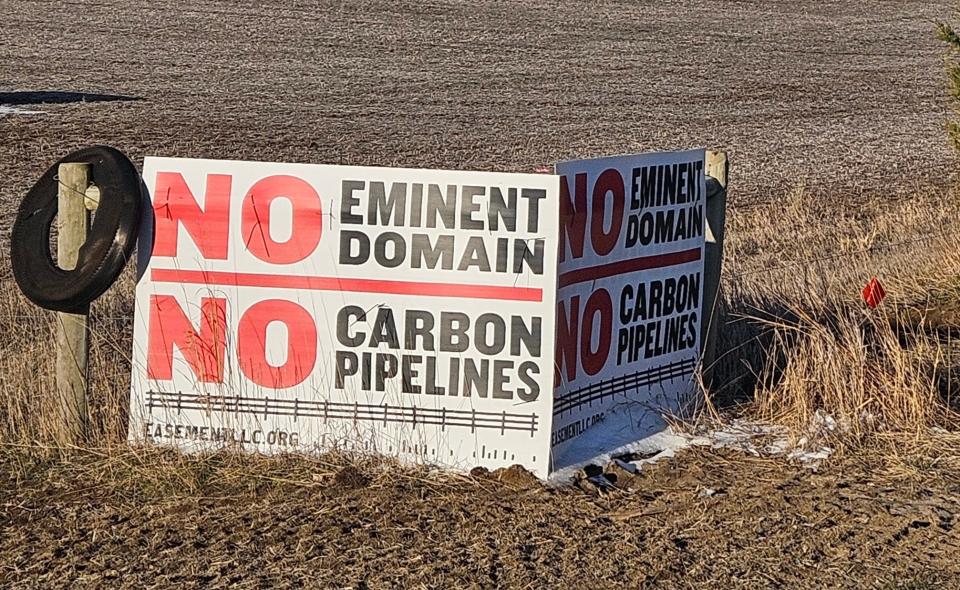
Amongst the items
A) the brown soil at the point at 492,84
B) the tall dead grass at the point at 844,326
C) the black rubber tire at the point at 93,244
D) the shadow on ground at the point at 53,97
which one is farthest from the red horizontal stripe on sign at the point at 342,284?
the shadow on ground at the point at 53,97

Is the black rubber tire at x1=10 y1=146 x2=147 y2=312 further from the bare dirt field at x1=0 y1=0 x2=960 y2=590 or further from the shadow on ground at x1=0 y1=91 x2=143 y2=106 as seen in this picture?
the shadow on ground at x1=0 y1=91 x2=143 y2=106

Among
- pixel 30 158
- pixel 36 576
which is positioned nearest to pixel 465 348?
pixel 36 576

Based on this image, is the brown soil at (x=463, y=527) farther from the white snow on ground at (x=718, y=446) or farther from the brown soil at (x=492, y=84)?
the brown soil at (x=492, y=84)

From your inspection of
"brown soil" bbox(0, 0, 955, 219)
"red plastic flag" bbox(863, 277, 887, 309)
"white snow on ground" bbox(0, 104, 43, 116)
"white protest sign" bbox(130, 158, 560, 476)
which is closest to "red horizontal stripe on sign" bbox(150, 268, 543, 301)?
"white protest sign" bbox(130, 158, 560, 476)

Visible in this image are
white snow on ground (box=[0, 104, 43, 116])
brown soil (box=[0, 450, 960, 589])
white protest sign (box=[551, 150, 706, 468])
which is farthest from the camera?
white snow on ground (box=[0, 104, 43, 116])

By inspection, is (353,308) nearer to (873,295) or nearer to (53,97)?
(873,295)

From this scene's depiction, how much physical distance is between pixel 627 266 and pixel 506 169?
13.0m

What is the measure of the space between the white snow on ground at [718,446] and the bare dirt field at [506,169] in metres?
0.11

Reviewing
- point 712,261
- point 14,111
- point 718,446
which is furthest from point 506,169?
point 718,446

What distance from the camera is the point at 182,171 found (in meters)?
5.27

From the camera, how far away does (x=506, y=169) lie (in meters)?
18.7

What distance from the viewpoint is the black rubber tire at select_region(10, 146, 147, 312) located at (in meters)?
5.17

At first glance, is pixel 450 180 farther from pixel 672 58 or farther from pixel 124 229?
pixel 672 58

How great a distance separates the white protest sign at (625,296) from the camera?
5484mm
